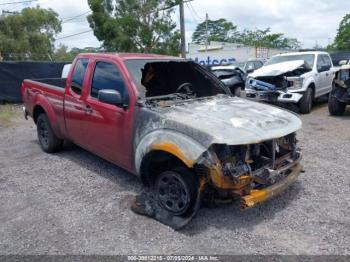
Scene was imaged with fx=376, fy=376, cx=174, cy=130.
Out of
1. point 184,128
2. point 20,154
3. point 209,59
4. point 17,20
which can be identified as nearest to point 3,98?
point 20,154

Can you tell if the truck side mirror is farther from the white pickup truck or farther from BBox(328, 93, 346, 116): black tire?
BBox(328, 93, 346, 116): black tire

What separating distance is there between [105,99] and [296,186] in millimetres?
2767

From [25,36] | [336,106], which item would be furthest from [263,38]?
[336,106]

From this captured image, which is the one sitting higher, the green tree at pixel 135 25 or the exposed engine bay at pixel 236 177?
the green tree at pixel 135 25

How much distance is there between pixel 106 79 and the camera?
5.08m

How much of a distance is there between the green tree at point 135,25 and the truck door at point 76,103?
1840cm

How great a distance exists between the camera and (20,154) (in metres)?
7.09

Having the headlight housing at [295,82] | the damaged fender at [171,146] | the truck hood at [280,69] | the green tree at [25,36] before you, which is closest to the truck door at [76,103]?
the damaged fender at [171,146]

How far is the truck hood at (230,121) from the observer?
12.3 feet

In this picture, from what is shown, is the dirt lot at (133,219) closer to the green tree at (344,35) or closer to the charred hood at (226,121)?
the charred hood at (226,121)

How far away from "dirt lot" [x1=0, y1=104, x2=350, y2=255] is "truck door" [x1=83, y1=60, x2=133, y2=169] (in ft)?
1.68

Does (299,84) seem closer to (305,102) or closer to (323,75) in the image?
(305,102)

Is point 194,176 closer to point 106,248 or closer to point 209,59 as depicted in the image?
point 106,248

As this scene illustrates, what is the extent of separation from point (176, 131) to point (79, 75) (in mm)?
2342
